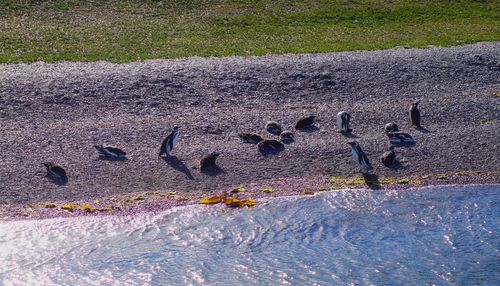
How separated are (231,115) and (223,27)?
34.0 ft

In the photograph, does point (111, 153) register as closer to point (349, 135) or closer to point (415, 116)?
point (349, 135)

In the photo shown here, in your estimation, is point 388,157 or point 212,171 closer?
point 212,171

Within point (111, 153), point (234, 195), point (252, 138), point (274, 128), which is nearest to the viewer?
point (234, 195)

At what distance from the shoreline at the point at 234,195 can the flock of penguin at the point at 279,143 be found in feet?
1.89

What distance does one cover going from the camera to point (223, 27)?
2998 cm

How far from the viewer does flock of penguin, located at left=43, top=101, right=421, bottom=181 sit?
55.4ft

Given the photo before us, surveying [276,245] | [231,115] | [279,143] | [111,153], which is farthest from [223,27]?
[276,245]

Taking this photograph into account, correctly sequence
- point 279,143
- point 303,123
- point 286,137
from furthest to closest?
point 303,123, point 286,137, point 279,143

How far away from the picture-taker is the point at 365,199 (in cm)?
1611

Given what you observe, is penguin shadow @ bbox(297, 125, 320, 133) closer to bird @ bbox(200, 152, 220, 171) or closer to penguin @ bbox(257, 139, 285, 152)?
penguin @ bbox(257, 139, 285, 152)

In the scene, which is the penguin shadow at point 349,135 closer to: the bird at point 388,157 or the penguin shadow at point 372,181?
the bird at point 388,157

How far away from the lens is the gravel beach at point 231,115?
16.8m

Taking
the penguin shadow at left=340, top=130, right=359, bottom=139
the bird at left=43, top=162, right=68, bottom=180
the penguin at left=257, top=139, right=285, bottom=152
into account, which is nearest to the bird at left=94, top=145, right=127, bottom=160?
the bird at left=43, top=162, right=68, bottom=180

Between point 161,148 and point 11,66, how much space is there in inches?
307
